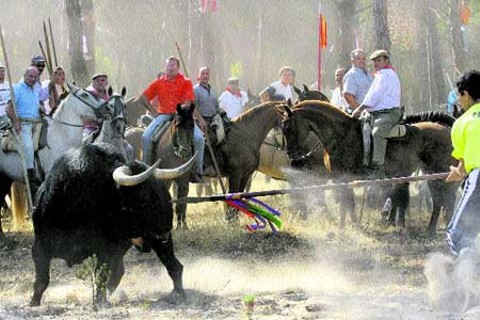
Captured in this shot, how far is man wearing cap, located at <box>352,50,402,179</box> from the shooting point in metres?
15.4

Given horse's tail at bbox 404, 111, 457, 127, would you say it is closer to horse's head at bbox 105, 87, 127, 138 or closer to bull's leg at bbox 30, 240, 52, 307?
horse's head at bbox 105, 87, 127, 138

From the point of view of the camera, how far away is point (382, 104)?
1544cm

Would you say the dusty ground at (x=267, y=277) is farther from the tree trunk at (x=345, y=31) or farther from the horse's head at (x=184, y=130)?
the tree trunk at (x=345, y=31)

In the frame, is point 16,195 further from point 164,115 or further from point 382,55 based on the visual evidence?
point 382,55

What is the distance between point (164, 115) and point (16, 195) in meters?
2.50

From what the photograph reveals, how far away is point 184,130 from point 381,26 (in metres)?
6.69

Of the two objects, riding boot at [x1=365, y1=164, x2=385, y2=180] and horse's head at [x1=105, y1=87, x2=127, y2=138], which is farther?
riding boot at [x1=365, y1=164, x2=385, y2=180]

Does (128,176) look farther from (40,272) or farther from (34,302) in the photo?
(34,302)

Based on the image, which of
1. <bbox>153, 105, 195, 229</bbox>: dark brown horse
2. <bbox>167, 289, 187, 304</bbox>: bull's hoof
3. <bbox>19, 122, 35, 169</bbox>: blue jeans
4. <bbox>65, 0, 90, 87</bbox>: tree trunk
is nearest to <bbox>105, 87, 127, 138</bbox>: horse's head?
<bbox>153, 105, 195, 229</bbox>: dark brown horse

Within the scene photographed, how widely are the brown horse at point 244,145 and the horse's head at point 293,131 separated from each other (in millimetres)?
1188

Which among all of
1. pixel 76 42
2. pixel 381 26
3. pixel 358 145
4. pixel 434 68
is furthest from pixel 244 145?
pixel 434 68

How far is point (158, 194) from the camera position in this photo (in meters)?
10.0

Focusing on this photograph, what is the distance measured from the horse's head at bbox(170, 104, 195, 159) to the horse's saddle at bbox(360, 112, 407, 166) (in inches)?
97.7

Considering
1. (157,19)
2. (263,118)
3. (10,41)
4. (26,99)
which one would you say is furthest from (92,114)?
(10,41)
